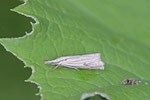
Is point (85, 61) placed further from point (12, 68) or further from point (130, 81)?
point (12, 68)

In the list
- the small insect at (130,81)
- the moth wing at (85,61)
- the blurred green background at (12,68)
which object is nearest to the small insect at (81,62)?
the moth wing at (85,61)

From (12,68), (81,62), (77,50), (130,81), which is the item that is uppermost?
(77,50)

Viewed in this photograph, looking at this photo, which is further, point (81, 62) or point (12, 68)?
point (12, 68)

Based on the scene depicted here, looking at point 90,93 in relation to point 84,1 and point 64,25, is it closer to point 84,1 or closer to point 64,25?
point 64,25

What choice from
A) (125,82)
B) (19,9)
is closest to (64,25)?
(19,9)

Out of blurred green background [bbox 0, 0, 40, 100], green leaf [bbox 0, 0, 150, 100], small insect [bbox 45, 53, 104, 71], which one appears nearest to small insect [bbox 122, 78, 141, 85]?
green leaf [bbox 0, 0, 150, 100]

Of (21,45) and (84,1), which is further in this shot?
(84,1)

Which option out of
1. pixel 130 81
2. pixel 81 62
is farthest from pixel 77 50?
pixel 130 81
